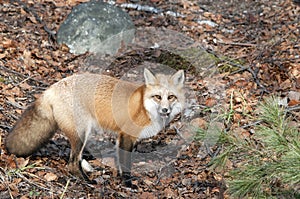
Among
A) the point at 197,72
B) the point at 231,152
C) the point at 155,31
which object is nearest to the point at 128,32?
the point at 155,31

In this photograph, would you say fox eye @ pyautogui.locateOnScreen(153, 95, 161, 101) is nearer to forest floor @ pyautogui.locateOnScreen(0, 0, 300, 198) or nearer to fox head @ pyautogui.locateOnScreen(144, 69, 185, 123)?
fox head @ pyautogui.locateOnScreen(144, 69, 185, 123)

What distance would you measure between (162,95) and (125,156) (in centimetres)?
99

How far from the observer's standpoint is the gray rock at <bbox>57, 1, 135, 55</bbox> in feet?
31.4

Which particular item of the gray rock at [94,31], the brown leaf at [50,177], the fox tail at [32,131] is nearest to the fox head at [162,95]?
the fox tail at [32,131]

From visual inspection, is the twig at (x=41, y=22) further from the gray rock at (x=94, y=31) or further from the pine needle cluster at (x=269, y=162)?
the pine needle cluster at (x=269, y=162)

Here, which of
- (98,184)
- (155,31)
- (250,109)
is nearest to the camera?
(98,184)

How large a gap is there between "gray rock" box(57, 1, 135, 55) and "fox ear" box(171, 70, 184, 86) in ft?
11.5

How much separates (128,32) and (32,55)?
2139 mm

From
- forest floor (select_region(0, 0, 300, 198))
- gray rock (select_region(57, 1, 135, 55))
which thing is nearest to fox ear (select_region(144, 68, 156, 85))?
forest floor (select_region(0, 0, 300, 198))

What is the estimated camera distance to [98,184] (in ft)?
20.2

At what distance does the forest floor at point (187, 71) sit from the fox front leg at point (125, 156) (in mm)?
147

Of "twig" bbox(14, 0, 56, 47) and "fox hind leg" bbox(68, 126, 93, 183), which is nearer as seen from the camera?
"fox hind leg" bbox(68, 126, 93, 183)

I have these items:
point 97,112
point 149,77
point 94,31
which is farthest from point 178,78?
point 94,31

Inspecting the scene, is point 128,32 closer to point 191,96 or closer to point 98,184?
point 191,96
